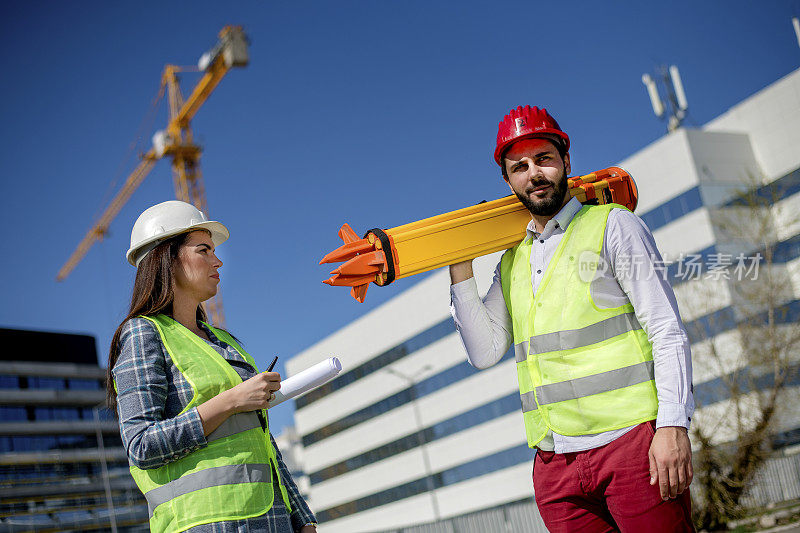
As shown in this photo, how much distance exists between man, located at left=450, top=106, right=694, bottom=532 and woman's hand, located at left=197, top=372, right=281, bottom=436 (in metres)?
0.92

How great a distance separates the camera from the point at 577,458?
249 cm

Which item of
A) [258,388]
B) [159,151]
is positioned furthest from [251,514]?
[159,151]

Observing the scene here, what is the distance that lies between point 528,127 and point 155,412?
1.64 meters

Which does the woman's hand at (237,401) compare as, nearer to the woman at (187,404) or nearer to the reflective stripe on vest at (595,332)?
the woman at (187,404)

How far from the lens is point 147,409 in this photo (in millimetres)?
2260

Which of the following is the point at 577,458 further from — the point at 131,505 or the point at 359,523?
the point at 131,505

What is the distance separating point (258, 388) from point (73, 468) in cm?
6946

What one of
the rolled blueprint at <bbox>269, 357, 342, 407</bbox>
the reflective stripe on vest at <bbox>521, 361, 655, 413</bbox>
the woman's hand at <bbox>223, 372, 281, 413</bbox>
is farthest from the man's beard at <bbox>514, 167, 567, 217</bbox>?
the woman's hand at <bbox>223, 372, 281, 413</bbox>

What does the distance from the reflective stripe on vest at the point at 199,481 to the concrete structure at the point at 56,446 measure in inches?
2335

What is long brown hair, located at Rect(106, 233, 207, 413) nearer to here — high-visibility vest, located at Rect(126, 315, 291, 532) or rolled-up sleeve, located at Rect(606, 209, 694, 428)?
high-visibility vest, located at Rect(126, 315, 291, 532)

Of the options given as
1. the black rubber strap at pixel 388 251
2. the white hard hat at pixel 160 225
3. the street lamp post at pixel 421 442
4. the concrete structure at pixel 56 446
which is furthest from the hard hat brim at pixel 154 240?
the concrete structure at pixel 56 446

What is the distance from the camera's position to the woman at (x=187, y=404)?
222 cm

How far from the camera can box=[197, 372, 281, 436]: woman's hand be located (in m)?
2.27

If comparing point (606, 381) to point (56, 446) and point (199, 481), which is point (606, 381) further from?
point (56, 446)
